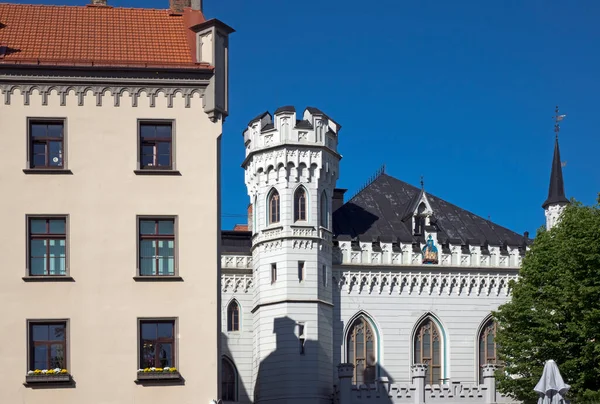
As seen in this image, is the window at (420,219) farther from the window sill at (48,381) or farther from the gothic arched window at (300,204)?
the window sill at (48,381)

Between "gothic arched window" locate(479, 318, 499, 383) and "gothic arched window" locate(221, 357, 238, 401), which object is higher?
"gothic arched window" locate(479, 318, 499, 383)

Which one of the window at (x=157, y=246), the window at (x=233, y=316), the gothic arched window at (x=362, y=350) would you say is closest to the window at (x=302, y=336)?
the gothic arched window at (x=362, y=350)

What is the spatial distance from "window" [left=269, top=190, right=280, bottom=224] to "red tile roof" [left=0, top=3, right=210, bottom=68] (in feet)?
75.9

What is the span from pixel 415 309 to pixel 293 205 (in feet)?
26.0

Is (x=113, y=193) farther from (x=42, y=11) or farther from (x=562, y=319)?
(x=562, y=319)

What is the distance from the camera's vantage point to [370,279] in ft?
219

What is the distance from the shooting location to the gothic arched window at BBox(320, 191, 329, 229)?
6562cm

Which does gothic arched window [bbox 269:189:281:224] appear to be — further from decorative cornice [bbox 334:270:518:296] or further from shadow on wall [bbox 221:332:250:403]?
shadow on wall [bbox 221:332:250:403]

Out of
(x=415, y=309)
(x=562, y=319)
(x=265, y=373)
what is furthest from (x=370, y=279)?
(x=562, y=319)

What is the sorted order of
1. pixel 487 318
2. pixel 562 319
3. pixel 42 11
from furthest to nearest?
pixel 487 318 → pixel 562 319 → pixel 42 11

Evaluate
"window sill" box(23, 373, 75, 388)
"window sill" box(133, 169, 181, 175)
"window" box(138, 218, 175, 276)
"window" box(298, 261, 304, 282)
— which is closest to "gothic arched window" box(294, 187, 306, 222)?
"window" box(298, 261, 304, 282)

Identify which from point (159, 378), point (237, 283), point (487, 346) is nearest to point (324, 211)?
point (237, 283)

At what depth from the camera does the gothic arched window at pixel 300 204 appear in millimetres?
65000

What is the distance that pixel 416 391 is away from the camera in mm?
62906
